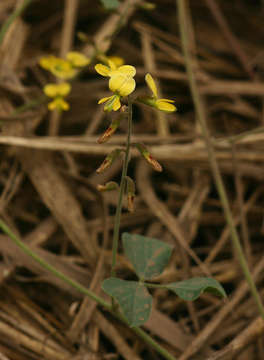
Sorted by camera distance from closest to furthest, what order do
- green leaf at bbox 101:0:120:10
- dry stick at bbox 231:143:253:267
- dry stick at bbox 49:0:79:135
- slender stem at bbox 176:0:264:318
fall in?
1. slender stem at bbox 176:0:264:318
2. green leaf at bbox 101:0:120:10
3. dry stick at bbox 231:143:253:267
4. dry stick at bbox 49:0:79:135

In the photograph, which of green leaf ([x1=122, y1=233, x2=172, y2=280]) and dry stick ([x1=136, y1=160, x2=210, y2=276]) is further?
dry stick ([x1=136, y1=160, x2=210, y2=276])

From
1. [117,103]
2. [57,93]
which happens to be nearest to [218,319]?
[117,103]

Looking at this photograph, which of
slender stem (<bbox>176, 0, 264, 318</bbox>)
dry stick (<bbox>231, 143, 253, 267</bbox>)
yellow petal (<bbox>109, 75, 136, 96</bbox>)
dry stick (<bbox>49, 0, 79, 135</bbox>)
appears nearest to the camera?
yellow petal (<bbox>109, 75, 136, 96</bbox>)

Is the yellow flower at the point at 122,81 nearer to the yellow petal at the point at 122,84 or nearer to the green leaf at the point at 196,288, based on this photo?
the yellow petal at the point at 122,84

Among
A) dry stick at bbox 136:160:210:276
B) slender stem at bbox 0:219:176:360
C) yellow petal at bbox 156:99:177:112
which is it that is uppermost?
dry stick at bbox 136:160:210:276

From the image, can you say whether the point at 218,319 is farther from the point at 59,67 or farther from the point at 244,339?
the point at 59,67

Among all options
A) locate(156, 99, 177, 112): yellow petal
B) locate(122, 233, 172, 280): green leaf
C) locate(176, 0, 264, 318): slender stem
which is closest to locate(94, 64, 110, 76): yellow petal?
locate(156, 99, 177, 112): yellow petal

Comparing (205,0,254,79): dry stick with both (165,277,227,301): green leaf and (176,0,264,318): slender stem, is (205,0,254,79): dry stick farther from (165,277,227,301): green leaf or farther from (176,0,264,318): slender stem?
(165,277,227,301): green leaf
